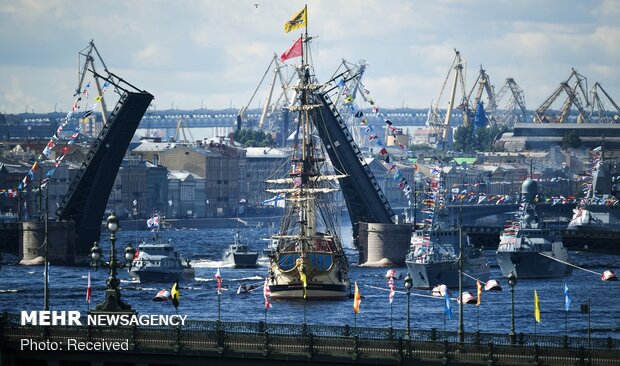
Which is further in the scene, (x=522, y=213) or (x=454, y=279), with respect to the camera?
(x=522, y=213)

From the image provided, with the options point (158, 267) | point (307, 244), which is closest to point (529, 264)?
point (158, 267)

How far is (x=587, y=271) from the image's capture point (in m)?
115

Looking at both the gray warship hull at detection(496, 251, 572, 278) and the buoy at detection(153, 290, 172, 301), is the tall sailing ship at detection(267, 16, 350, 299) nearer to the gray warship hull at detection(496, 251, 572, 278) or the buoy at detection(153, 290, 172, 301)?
the buoy at detection(153, 290, 172, 301)

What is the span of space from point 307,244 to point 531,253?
2157 centimetres

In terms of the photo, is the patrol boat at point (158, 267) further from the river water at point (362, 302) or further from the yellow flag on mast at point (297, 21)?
the yellow flag on mast at point (297, 21)

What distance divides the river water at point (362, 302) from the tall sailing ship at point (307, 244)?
1.24 metres

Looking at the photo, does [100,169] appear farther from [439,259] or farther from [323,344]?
[323,344]

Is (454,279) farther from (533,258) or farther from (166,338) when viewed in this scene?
(166,338)

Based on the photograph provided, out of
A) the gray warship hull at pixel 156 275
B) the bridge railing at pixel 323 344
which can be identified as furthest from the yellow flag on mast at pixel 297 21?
the bridge railing at pixel 323 344

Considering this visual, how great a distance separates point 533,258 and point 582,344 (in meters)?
59.3

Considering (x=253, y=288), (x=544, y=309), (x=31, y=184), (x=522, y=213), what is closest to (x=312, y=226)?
(x=253, y=288)

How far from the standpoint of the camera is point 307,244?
93.1 meters

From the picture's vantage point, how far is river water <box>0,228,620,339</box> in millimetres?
79688

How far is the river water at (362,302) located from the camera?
79.7 m
